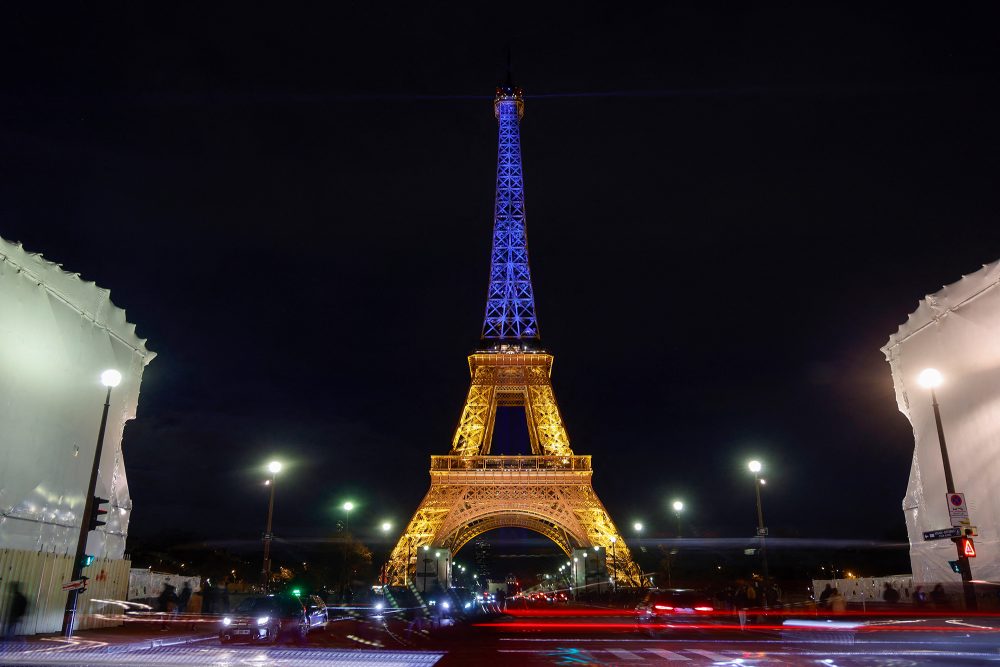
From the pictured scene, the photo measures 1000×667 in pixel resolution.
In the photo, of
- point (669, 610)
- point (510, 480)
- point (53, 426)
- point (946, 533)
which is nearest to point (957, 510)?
point (946, 533)

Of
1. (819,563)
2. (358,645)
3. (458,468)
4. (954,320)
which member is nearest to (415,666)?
(358,645)

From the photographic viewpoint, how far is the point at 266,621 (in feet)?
56.0

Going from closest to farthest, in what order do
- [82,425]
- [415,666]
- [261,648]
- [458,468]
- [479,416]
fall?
[415,666] < [261,648] < [82,425] < [458,468] < [479,416]

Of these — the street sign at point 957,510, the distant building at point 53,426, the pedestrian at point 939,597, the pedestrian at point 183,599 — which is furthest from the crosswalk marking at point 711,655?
the pedestrian at point 183,599

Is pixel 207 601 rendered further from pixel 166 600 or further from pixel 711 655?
pixel 711 655

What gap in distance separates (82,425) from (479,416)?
132 feet

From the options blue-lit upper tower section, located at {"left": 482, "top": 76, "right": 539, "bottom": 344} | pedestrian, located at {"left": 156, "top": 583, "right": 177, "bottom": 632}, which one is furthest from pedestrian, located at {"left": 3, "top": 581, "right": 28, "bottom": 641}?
blue-lit upper tower section, located at {"left": 482, "top": 76, "right": 539, "bottom": 344}

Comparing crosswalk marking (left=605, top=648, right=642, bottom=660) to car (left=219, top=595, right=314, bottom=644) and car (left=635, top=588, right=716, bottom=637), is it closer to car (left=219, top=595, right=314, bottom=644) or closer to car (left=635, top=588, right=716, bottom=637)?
car (left=635, top=588, right=716, bottom=637)

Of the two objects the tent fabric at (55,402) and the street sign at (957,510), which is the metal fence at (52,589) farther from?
the street sign at (957,510)

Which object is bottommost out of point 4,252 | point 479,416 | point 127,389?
point 127,389

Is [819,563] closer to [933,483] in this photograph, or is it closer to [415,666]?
[933,483]

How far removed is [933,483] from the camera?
26.5m

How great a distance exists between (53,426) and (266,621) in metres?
10.8

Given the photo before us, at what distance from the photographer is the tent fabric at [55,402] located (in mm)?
20203
